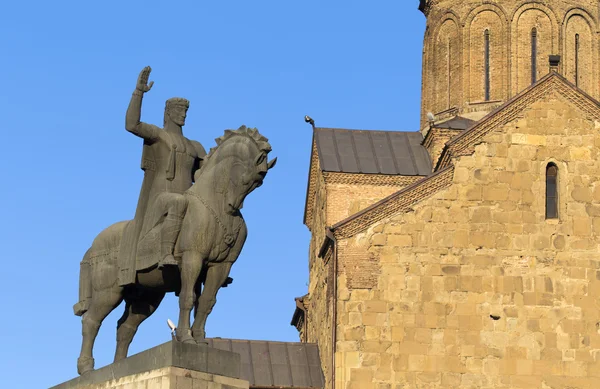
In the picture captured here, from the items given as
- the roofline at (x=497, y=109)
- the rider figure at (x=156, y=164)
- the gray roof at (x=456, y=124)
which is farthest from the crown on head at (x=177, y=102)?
the gray roof at (x=456, y=124)

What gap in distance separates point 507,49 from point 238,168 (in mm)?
22432

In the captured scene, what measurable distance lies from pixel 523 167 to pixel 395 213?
8.53ft

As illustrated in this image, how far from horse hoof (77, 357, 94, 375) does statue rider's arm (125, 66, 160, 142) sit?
94.4 inches

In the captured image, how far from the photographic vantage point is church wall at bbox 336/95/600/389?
2606cm

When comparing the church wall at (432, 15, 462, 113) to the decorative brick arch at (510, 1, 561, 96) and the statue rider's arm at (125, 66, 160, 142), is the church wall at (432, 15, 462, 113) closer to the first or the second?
the decorative brick arch at (510, 1, 561, 96)

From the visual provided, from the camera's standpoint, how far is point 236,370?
45.5ft

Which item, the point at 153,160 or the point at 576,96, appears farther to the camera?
the point at 576,96

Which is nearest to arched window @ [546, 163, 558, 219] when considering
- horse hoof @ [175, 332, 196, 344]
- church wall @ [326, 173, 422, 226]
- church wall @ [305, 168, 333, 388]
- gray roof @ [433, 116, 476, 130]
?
church wall @ [305, 168, 333, 388]

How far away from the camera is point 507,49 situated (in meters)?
35.5

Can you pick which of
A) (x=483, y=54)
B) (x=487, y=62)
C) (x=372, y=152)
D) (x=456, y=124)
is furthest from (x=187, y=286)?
(x=483, y=54)

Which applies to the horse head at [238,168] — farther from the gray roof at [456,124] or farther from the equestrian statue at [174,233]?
the gray roof at [456,124]

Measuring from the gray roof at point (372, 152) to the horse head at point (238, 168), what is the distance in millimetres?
17646

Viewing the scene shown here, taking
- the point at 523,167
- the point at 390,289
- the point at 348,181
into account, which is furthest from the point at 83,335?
the point at 348,181

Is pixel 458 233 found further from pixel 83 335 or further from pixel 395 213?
pixel 83 335
